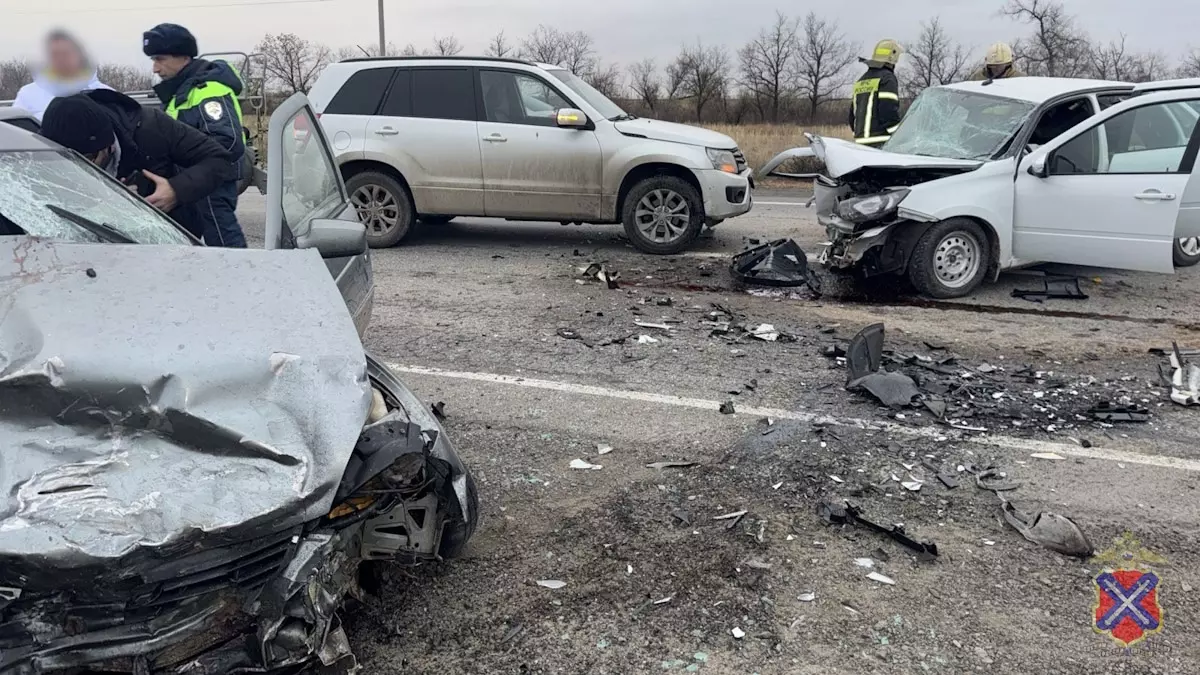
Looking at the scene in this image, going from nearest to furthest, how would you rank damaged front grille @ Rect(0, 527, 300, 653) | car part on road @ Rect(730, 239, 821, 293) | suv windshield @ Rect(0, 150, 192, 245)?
damaged front grille @ Rect(0, 527, 300, 653) → suv windshield @ Rect(0, 150, 192, 245) → car part on road @ Rect(730, 239, 821, 293)

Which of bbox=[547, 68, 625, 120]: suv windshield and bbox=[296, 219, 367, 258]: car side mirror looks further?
bbox=[547, 68, 625, 120]: suv windshield

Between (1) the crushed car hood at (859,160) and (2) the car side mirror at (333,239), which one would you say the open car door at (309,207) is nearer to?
(2) the car side mirror at (333,239)

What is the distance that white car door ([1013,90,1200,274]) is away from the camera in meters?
6.85

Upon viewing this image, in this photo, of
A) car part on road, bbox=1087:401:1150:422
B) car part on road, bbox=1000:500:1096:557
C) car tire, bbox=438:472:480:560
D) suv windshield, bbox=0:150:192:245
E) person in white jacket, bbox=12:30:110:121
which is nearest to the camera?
car tire, bbox=438:472:480:560

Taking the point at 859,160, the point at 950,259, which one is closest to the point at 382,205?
the point at 859,160

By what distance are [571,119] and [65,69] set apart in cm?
484

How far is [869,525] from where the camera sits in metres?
3.54

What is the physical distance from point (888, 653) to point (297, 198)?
9.69 ft

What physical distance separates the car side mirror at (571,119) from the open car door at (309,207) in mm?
4238

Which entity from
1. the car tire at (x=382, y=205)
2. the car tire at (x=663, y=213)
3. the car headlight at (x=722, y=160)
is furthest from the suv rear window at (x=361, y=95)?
the car headlight at (x=722, y=160)

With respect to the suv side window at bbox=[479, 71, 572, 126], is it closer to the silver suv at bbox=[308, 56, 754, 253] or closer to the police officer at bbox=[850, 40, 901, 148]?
the silver suv at bbox=[308, 56, 754, 253]

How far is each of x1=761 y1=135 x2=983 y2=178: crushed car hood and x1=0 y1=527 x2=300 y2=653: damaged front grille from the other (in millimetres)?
6433

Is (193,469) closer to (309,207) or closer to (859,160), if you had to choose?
(309,207)

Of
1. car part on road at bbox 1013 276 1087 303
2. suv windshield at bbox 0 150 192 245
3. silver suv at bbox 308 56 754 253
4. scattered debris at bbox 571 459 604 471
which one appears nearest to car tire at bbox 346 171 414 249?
silver suv at bbox 308 56 754 253
